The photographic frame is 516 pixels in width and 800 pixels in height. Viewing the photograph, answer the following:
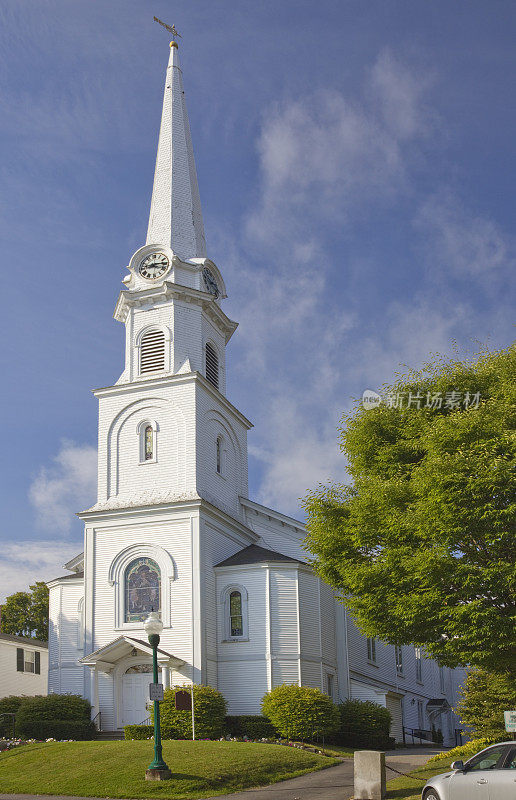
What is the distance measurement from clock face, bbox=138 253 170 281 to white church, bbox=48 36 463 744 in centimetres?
6

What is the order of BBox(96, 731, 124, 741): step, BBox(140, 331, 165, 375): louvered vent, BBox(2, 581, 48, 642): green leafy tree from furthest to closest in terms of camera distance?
BBox(2, 581, 48, 642): green leafy tree
BBox(140, 331, 165, 375): louvered vent
BBox(96, 731, 124, 741): step

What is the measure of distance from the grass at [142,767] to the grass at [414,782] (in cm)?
325

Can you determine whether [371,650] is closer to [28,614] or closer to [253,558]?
[253,558]

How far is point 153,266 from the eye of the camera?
40844mm

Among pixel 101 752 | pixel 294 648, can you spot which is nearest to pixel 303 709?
pixel 294 648

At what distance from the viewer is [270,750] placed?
77.7ft

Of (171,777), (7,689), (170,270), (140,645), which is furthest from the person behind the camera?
(7,689)

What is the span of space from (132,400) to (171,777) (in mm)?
21162

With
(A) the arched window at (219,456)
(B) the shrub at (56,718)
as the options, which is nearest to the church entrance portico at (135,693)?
(B) the shrub at (56,718)

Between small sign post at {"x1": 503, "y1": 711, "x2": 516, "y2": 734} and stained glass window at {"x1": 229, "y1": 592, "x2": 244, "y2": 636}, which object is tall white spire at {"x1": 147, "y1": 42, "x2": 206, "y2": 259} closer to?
stained glass window at {"x1": 229, "y1": 592, "x2": 244, "y2": 636}

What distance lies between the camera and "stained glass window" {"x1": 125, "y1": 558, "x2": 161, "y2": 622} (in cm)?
3391

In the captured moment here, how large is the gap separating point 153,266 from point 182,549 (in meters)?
14.9

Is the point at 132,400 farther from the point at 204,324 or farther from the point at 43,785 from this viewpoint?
the point at 43,785

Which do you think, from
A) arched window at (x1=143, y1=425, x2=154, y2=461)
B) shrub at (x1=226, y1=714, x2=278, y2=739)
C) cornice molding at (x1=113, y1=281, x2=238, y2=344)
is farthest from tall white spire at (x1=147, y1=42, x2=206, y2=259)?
shrub at (x1=226, y1=714, x2=278, y2=739)
